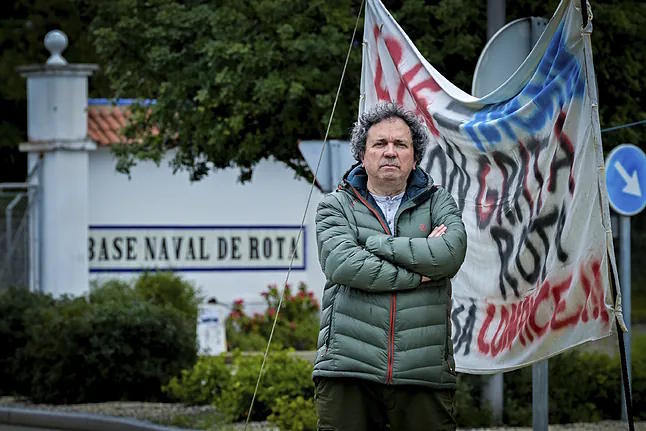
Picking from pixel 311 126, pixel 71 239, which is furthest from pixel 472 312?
pixel 71 239

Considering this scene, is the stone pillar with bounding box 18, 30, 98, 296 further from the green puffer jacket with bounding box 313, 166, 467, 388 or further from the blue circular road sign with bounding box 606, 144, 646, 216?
the green puffer jacket with bounding box 313, 166, 467, 388

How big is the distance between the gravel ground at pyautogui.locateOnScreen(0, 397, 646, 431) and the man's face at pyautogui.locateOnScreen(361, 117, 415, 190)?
4.98 m

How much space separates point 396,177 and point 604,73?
24.9ft

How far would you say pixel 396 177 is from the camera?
6.09 metres

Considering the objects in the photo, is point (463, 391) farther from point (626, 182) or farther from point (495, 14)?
point (495, 14)

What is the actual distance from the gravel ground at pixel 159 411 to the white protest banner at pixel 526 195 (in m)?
3.81

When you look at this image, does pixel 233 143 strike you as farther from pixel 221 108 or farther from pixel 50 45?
pixel 50 45

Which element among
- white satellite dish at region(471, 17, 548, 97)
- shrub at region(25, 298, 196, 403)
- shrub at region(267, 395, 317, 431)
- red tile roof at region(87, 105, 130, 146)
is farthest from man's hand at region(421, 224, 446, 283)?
red tile roof at region(87, 105, 130, 146)

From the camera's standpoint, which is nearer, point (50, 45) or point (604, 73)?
point (604, 73)

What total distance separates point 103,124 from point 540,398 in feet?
43.8

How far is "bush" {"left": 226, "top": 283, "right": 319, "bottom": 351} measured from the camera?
66.6 ft

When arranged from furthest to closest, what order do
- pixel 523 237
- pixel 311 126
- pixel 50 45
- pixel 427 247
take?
1. pixel 50 45
2. pixel 311 126
3. pixel 523 237
4. pixel 427 247

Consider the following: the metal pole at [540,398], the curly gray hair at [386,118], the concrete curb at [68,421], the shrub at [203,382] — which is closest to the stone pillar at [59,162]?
the concrete curb at [68,421]

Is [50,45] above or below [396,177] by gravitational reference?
above
